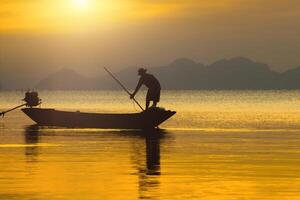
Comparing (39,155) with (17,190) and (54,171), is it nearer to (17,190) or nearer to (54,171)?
(54,171)

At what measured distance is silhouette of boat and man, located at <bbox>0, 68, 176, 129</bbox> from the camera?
136 feet

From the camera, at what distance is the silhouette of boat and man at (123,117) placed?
136 ft

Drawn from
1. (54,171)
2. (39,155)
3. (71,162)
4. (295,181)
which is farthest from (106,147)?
(295,181)

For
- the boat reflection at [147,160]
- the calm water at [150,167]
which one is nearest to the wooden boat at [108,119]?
the boat reflection at [147,160]

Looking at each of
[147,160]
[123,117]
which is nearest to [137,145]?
[147,160]

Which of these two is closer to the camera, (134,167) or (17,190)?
(17,190)

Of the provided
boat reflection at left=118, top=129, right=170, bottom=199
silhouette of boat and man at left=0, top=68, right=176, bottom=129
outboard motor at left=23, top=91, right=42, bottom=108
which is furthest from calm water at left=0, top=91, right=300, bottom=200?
outboard motor at left=23, top=91, right=42, bottom=108

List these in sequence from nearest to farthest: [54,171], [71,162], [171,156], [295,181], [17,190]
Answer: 1. [17,190]
2. [295,181]
3. [54,171]
4. [71,162]
5. [171,156]

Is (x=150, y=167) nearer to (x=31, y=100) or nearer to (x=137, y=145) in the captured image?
(x=137, y=145)

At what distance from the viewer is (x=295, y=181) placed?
→ 19750 mm

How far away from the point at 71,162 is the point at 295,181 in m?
7.11

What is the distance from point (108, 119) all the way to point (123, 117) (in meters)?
0.83

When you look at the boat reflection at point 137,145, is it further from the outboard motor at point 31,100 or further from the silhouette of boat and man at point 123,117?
the outboard motor at point 31,100

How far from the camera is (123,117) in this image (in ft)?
141
